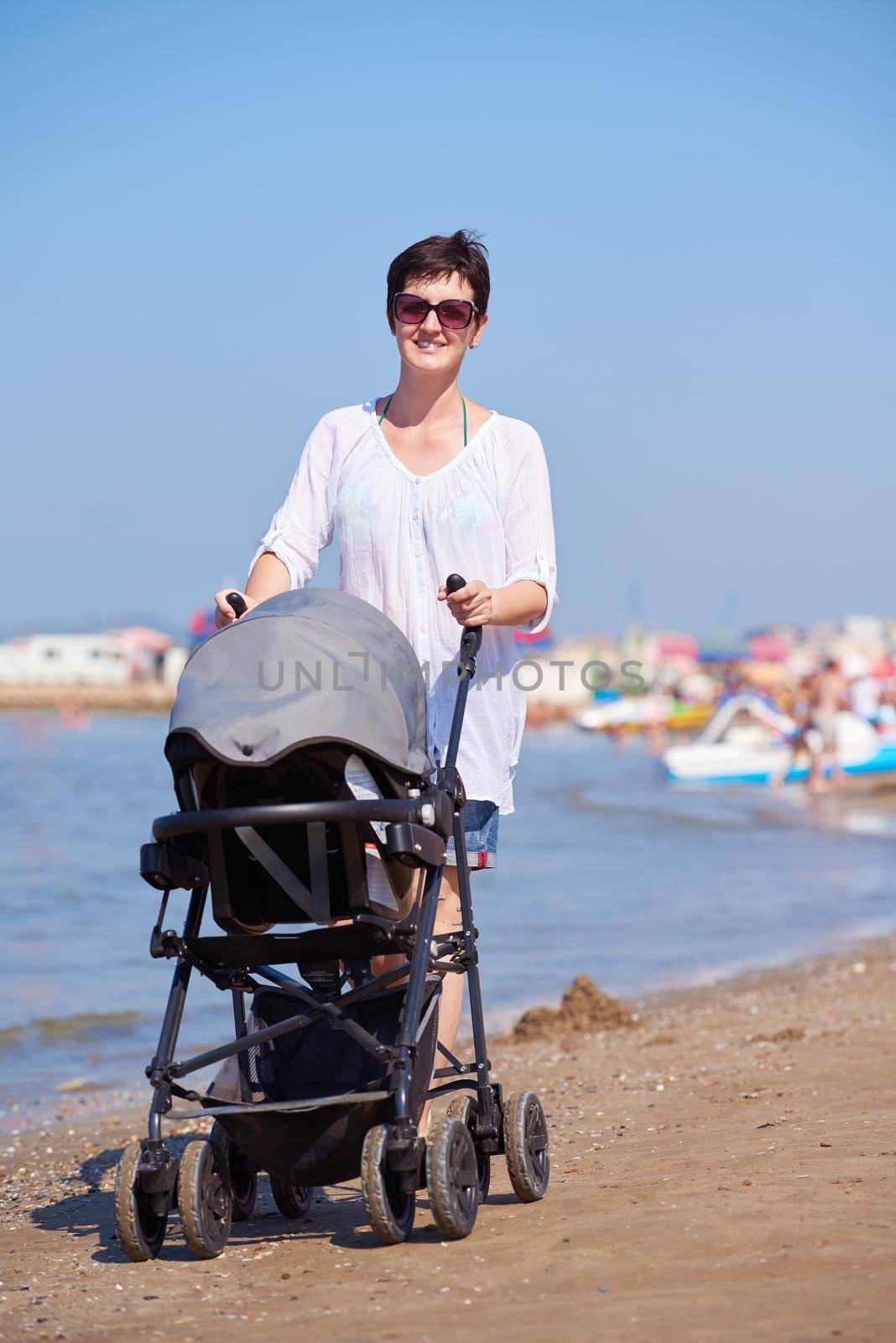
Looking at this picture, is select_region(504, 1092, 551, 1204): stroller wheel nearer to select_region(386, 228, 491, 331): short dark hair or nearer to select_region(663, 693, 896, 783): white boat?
select_region(386, 228, 491, 331): short dark hair

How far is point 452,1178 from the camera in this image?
2.77 metres

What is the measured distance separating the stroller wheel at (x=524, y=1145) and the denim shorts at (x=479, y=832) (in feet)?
1.61

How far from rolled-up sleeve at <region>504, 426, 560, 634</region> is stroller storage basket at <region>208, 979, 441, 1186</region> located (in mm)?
886

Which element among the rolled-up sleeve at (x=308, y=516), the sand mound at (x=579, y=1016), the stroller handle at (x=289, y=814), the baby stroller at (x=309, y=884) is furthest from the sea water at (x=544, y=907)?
the stroller handle at (x=289, y=814)

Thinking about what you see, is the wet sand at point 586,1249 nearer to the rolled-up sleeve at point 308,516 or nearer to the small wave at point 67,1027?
the rolled-up sleeve at point 308,516

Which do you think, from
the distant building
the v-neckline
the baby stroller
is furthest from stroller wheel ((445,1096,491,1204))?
the distant building

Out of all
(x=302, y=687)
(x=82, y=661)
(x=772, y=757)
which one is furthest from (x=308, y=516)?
(x=82, y=661)

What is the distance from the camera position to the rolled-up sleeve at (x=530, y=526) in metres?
3.26

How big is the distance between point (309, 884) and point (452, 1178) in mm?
604

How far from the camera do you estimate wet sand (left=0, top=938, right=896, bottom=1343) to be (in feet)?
7.82

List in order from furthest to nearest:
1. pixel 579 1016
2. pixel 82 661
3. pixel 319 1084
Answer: pixel 82 661
pixel 579 1016
pixel 319 1084

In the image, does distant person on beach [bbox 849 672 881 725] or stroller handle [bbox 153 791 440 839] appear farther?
distant person on beach [bbox 849 672 881 725]

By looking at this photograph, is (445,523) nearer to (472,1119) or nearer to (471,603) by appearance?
(471,603)

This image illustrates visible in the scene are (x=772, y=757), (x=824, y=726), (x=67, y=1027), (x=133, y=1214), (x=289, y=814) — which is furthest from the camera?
(x=772, y=757)
